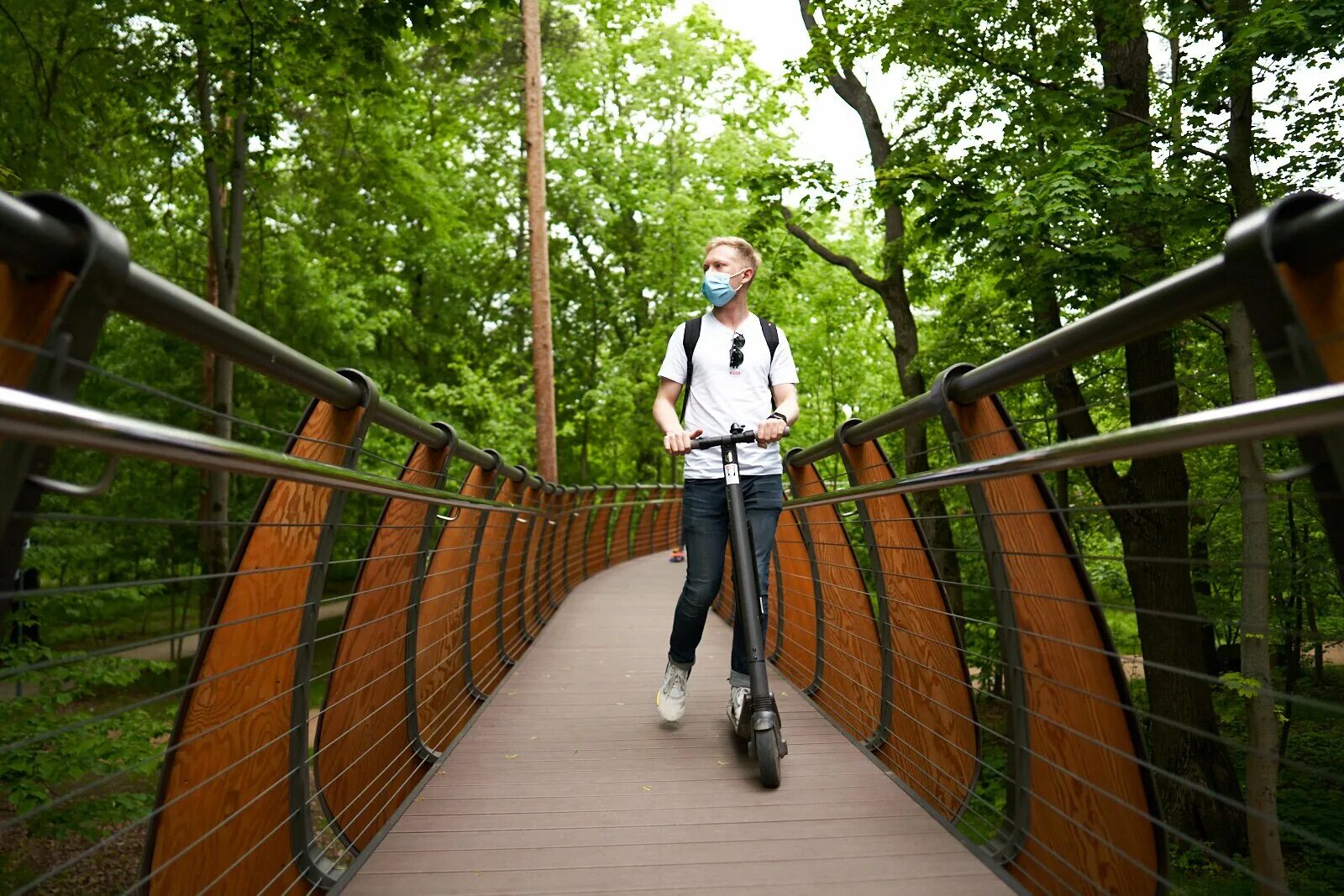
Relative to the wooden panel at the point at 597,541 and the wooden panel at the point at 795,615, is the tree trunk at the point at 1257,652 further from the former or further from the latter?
the wooden panel at the point at 597,541

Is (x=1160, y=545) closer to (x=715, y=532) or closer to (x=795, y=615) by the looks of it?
(x=795, y=615)

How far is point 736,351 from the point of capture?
4.27m

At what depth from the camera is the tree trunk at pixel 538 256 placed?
1390cm

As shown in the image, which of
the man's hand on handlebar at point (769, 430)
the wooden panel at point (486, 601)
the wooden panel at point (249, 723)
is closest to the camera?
the wooden panel at point (249, 723)

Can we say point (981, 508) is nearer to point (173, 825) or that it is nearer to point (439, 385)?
point (173, 825)

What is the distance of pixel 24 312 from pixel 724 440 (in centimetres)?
264

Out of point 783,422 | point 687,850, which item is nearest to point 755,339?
point 783,422

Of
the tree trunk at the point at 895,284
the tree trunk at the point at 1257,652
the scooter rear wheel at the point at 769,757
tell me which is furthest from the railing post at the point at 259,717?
the tree trunk at the point at 895,284

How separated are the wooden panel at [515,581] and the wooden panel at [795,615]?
171 cm

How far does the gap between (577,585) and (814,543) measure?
8497 millimetres

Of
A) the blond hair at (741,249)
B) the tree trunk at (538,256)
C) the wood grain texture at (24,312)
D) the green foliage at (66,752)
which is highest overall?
the tree trunk at (538,256)

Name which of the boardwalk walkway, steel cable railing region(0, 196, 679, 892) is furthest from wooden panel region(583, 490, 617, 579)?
the boardwalk walkway

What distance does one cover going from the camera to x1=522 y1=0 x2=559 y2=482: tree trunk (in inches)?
547

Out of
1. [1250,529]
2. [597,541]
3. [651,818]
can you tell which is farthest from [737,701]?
[597,541]
